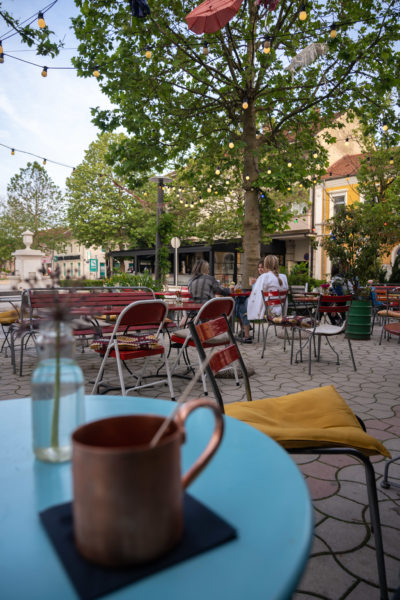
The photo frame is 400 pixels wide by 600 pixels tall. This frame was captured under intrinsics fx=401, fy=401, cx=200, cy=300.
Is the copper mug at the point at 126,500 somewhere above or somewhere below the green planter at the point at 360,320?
above

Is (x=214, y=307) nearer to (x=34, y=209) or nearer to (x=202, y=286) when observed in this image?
(x=202, y=286)

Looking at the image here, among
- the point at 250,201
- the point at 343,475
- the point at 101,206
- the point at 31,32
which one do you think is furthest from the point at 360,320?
the point at 101,206

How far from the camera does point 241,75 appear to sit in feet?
30.6

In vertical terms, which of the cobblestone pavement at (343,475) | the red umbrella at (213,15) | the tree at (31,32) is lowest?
the cobblestone pavement at (343,475)

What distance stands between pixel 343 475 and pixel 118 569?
255cm

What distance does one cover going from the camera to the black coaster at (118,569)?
0.52 m

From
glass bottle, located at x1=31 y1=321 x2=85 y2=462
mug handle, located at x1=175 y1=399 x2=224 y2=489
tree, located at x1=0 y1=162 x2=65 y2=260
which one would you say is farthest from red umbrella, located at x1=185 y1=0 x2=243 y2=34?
tree, located at x1=0 y1=162 x2=65 y2=260

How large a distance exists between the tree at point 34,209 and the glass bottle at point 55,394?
37.6 meters

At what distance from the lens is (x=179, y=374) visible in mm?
5461

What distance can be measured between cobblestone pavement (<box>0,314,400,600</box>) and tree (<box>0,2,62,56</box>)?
5.68 metres

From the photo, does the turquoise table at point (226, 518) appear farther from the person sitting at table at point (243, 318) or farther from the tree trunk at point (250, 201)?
the tree trunk at point (250, 201)

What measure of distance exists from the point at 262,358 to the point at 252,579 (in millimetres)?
6103

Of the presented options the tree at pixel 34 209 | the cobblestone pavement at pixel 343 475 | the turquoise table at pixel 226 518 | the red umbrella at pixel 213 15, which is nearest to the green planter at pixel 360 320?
the cobblestone pavement at pixel 343 475

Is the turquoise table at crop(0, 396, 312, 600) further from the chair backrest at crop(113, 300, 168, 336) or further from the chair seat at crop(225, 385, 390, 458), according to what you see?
the chair backrest at crop(113, 300, 168, 336)
